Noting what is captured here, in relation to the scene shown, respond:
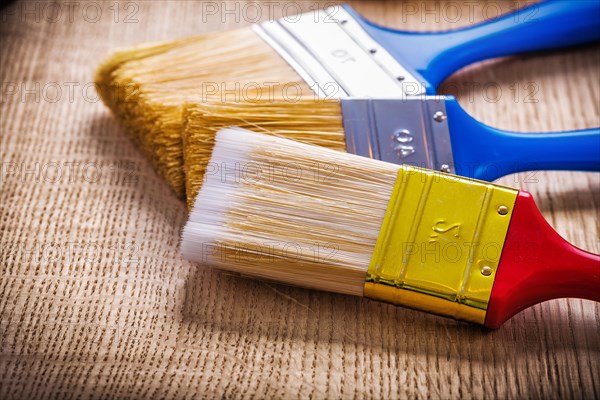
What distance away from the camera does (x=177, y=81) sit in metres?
1.29

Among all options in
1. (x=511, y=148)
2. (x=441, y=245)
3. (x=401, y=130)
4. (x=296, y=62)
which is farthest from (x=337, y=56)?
(x=441, y=245)

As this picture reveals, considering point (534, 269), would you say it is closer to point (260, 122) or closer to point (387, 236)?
point (387, 236)

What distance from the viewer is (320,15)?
140 cm

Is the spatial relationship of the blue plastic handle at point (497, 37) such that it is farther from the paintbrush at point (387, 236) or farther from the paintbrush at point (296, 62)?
the paintbrush at point (387, 236)

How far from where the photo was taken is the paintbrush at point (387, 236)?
1.01 metres

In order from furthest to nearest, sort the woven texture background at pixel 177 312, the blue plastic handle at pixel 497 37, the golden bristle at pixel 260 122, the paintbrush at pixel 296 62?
the blue plastic handle at pixel 497 37 → the paintbrush at pixel 296 62 → the golden bristle at pixel 260 122 → the woven texture background at pixel 177 312

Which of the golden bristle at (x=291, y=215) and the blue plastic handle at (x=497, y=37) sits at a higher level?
the blue plastic handle at (x=497, y=37)

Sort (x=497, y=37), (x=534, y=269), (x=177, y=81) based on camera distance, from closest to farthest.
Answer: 1. (x=534, y=269)
2. (x=177, y=81)
3. (x=497, y=37)

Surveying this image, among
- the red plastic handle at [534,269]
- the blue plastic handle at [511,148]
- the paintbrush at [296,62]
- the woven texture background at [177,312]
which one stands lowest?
the woven texture background at [177,312]

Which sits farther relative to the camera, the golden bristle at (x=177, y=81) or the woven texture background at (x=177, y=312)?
the golden bristle at (x=177, y=81)

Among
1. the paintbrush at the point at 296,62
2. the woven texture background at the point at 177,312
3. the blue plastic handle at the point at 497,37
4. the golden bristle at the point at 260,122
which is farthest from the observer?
the blue plastic handle at the point at 497,37

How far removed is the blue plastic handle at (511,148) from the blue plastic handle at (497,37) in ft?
0.60

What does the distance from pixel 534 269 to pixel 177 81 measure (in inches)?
26.5

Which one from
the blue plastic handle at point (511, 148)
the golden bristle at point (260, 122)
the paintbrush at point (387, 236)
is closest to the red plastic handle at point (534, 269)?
the paintbrush at point (387, 236)
